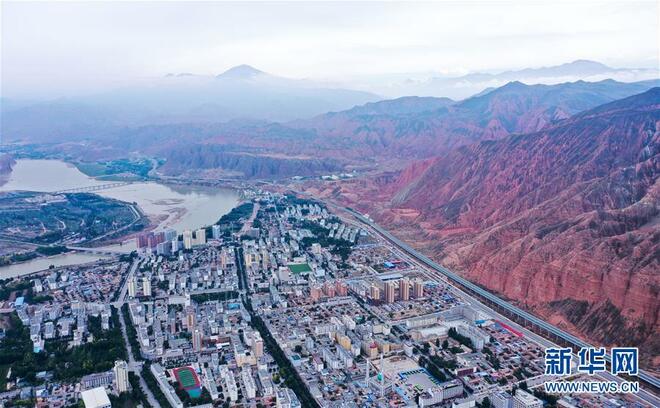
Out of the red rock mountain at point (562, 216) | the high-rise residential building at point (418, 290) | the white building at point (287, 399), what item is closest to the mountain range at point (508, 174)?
the red rock mountain at point (562, 216)

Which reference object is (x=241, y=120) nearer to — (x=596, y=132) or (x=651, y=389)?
(x=596, y=132)

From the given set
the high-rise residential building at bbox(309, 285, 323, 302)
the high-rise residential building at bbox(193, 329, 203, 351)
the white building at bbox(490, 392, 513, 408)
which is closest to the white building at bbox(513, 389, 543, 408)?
the white building at bbox(490, 392, 513, 408)

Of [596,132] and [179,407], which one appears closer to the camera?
[179,407]

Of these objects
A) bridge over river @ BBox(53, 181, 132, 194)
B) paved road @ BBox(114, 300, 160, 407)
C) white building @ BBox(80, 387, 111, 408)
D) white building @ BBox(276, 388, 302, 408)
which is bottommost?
paved road @ BBox(114, 300, 160, 407)

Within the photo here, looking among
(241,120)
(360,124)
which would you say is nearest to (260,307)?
(360,124)

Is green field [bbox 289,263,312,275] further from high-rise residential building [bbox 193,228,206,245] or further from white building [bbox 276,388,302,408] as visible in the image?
white building [bbox 276,388,302,408]

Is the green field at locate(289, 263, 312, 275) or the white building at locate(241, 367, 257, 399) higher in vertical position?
the green field at locate(289, 263, 312, 275)

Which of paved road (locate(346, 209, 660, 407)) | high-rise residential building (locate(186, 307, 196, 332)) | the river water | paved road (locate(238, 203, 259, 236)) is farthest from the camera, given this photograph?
paved road (locate(238, 203, 259, 236))
